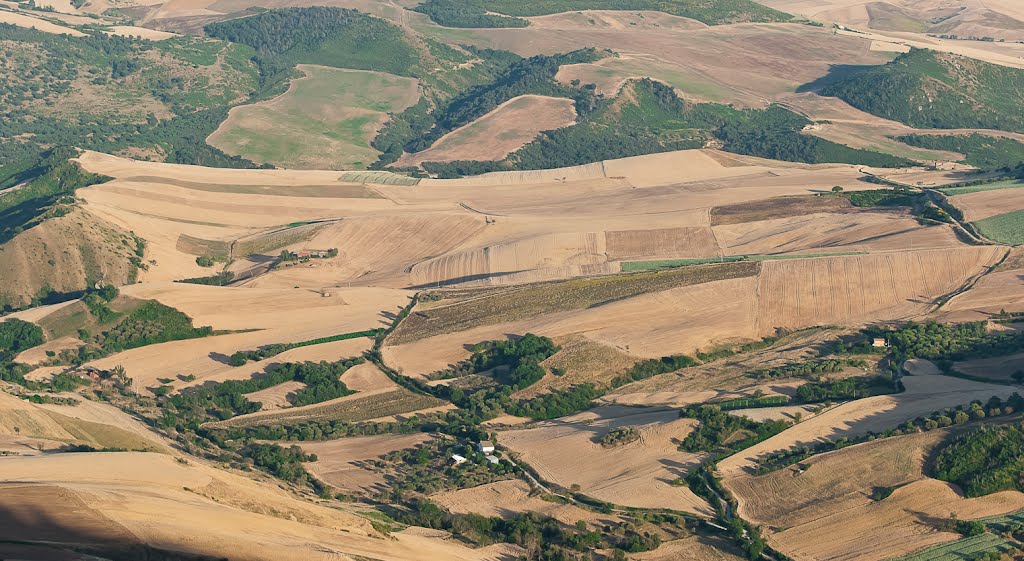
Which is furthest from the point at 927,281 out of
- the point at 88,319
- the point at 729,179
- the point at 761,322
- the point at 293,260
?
the point at 88,319

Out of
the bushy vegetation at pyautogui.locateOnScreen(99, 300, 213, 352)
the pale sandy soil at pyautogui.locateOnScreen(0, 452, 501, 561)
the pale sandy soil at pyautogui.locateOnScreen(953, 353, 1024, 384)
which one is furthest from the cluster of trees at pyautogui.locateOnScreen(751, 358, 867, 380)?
the bushy vegetation at pyautogui.locateOnScreen(99, 300, 213, 352)

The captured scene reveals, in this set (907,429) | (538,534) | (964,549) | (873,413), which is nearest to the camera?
(964,549)

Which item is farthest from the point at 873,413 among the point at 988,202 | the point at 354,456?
the point at 988,202

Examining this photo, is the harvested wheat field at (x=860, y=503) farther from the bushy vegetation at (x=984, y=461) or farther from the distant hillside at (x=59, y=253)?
the distant hillside at (x=59, y=253)

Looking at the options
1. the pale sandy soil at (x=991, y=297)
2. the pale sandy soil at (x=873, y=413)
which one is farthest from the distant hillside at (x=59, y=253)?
the pale sandy soil at (x=991, y=297)

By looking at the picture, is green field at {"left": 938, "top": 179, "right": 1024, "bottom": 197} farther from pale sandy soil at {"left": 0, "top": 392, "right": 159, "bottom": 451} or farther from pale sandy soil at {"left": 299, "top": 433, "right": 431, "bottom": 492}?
pale sandy soil at {"left": 0, "top": 392, "right": 159, "bottom": 451}

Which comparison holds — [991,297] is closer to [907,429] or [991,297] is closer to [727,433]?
[907,429]
